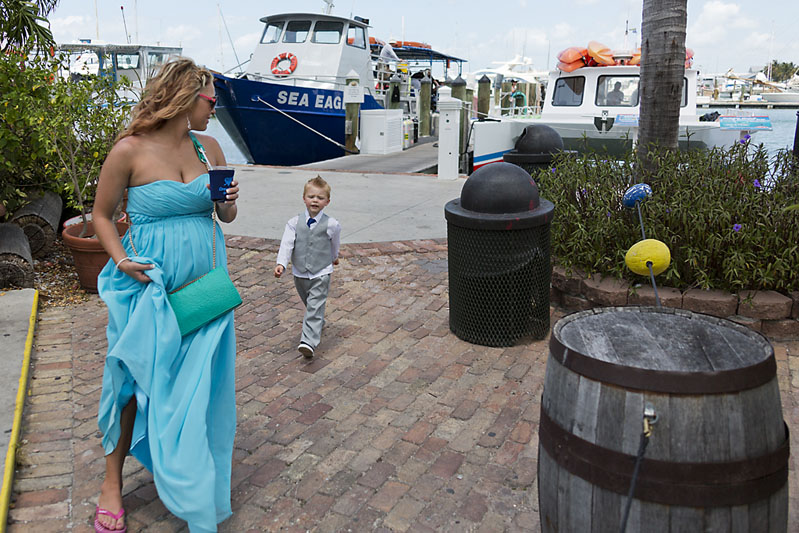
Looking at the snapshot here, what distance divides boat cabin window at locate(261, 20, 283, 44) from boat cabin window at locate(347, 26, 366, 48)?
1.92 metres

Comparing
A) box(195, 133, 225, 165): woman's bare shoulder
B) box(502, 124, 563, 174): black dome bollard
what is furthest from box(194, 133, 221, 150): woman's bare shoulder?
box(502, 124, 563, 174): black dome bollard

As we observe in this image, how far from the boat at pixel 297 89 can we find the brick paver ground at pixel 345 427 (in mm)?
12117

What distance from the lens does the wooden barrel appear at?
1.72 metres

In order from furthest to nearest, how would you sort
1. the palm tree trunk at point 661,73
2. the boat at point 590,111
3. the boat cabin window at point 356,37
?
the boat cabin window at point 356,37, the boat at point 590,111, the palm tree trunk at point 661,73

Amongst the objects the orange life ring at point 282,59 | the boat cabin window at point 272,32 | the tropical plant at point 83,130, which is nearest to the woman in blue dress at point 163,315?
the tropical plant at point 83,130

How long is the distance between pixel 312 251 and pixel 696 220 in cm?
258

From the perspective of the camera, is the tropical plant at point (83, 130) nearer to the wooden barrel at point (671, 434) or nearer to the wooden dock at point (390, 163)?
the wooden barrel at point (671, 434)

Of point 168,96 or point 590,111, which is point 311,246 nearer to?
point 168,96

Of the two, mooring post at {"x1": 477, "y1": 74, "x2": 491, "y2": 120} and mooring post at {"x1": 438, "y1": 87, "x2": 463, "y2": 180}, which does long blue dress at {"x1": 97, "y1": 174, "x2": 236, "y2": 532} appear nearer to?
mooring post at {"x1": 438, "y1": 87, "x2": 463, "y2": 180}

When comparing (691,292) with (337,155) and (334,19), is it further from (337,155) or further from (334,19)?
(334,19)

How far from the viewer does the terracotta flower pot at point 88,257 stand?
5488mm

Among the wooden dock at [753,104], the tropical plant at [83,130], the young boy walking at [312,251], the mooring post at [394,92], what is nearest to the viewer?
the young boy walking at [312,251]

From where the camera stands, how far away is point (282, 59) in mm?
18109

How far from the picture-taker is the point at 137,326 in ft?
8.22
